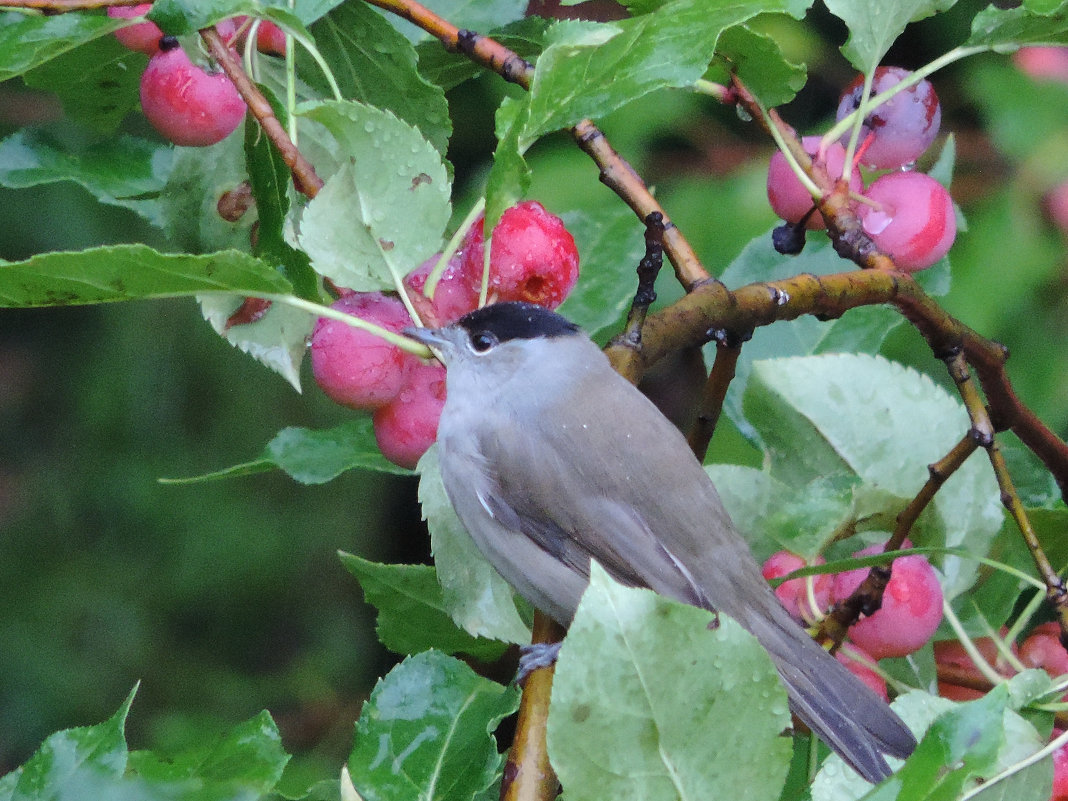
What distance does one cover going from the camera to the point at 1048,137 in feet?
8.84

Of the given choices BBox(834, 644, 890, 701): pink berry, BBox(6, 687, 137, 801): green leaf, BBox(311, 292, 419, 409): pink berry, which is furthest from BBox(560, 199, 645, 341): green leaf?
BBox(6, 687, 137, 801): green leaf

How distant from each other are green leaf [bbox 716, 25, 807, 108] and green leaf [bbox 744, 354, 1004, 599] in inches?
8.9

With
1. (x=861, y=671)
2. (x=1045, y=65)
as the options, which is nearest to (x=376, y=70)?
(x=861, y=671)

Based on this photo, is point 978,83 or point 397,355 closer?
point 397,355

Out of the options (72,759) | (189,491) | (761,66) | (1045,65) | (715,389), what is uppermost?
(761,66)

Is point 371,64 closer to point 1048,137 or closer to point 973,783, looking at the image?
A: point 973,783

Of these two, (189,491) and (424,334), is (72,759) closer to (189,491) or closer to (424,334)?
(424,334)

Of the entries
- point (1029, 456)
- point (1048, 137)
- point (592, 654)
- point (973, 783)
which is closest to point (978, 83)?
point (1048, 137)

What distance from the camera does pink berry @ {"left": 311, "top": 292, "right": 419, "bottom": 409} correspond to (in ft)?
3.29

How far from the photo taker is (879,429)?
1.09 meters

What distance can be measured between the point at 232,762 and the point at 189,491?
2.70 meters

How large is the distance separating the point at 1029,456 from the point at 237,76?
77 centimetres

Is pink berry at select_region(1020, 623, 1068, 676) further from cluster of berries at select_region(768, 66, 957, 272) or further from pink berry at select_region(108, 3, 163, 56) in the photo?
pink berry at select_region(108, 3, 163, 56)

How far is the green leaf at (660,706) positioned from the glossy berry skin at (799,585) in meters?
0.42
